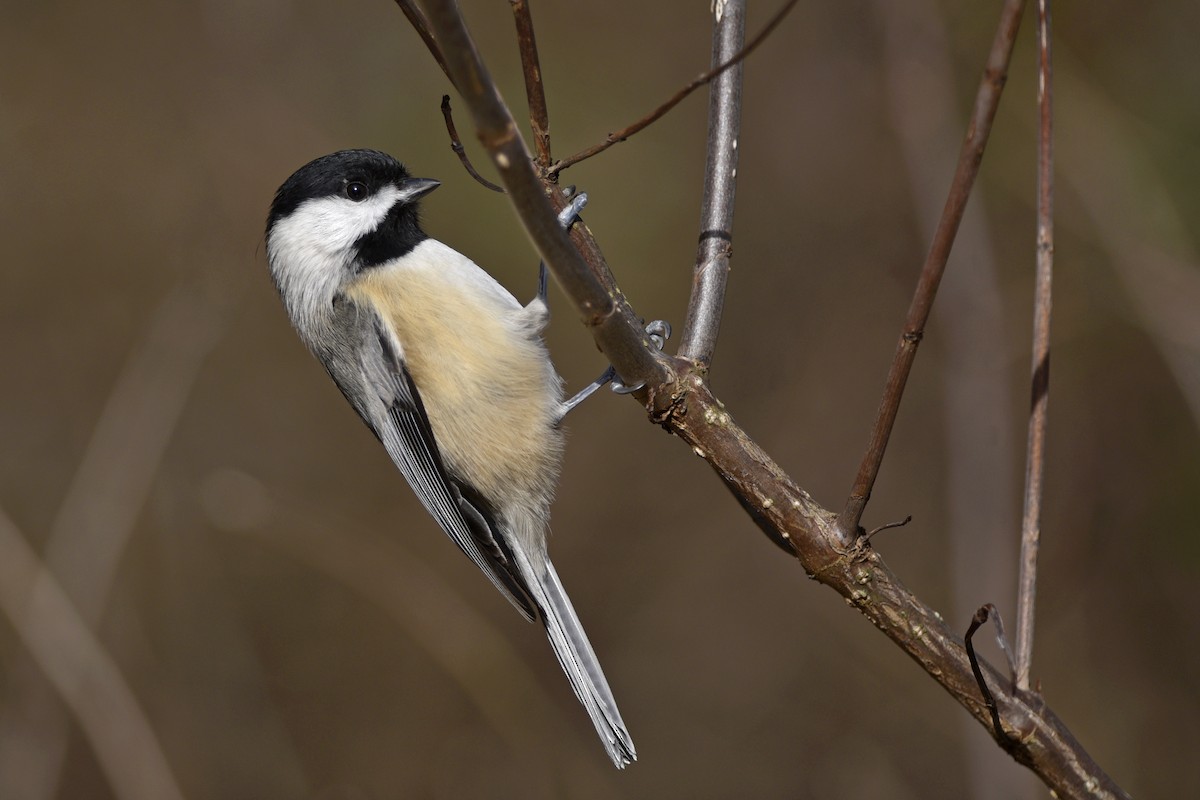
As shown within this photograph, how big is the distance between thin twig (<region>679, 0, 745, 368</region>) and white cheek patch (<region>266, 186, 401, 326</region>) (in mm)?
1137

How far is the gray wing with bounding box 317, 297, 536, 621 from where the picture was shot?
2484 mm

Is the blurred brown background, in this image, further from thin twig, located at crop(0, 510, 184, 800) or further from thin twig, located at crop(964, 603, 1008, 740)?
thin twig, located at crop(964, 603, 1008, 740)

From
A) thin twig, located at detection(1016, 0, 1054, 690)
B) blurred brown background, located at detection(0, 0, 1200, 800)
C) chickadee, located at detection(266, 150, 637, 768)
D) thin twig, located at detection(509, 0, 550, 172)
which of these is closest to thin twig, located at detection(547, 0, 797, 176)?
thin twig, located at detection(509, 0, 550, 172)

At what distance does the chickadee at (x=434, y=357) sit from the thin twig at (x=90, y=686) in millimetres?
1042

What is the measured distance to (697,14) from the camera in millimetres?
4832

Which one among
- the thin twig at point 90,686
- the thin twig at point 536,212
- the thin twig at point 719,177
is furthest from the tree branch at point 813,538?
the thin twig at point 90,686

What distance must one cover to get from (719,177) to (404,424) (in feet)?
3.88

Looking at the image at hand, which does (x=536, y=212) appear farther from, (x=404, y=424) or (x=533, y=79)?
(x=404, y=424)

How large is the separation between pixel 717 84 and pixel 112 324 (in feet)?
12.5

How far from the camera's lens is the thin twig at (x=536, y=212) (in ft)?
3.21

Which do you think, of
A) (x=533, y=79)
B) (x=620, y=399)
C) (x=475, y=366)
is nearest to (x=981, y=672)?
(x=533, y=79)

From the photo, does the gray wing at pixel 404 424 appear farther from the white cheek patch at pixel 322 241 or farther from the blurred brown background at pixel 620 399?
the blurred brown background at pixel 620 399

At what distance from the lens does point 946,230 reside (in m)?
1.05

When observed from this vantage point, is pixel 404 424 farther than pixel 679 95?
Yes
